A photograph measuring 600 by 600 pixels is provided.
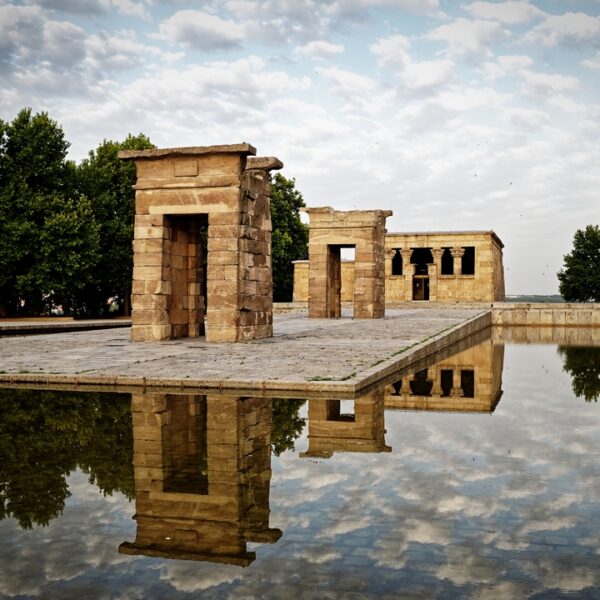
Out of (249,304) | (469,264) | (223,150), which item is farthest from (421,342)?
(469,264)

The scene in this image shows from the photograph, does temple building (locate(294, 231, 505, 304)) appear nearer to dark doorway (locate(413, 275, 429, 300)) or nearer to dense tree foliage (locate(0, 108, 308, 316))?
dark doorway (locate(413, 275, 429, 300))

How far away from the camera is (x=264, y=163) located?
50.9 ft

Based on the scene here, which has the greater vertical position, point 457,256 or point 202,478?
point 457,256

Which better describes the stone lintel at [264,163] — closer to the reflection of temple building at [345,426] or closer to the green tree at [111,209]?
the reflection of temple building at [345,426]

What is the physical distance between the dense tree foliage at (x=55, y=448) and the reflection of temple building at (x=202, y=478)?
161mm

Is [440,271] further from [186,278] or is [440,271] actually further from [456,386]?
[456,386]

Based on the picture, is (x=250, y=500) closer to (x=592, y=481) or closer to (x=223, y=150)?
(x=592, y=481)

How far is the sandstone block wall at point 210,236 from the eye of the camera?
48.9 feet

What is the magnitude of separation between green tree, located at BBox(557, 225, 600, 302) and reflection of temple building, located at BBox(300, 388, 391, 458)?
58.3m

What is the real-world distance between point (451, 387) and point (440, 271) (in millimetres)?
38237

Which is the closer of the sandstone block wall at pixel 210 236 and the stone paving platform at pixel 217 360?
the stone paving platform at pixel 217 360

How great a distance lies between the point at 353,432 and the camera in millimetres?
6156

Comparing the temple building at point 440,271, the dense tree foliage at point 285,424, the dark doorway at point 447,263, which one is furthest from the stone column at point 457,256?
the dense tree foliage at point 285,424

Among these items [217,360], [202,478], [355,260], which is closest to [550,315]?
[355,260]
